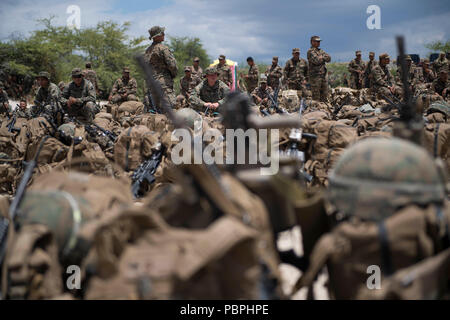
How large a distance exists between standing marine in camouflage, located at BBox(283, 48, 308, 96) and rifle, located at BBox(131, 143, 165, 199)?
1031 cm

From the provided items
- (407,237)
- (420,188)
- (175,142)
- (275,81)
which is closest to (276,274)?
(407,237)

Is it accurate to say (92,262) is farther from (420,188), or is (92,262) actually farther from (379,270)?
(420,188)

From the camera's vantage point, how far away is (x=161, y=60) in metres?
10.2

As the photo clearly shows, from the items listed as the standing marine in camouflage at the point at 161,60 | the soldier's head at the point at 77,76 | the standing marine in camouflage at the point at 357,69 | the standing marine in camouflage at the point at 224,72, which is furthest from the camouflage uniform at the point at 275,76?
the soldier's head at the point at 77,76

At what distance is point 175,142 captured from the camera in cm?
560

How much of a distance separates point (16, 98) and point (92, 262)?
26.7 meters

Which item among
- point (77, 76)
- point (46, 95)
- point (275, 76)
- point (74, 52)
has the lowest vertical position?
point (46, 95)

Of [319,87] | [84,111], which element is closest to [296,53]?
[319,87]

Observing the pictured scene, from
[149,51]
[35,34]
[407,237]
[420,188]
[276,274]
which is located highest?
[35,34]

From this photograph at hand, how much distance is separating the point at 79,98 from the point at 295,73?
9.06 metres

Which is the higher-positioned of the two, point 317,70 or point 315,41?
point 315,41

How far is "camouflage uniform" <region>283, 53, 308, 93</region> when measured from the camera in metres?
15.3

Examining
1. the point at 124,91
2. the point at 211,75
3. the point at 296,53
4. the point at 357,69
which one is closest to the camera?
the point at 211,75

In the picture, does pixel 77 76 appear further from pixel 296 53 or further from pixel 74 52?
pixel 74 52
